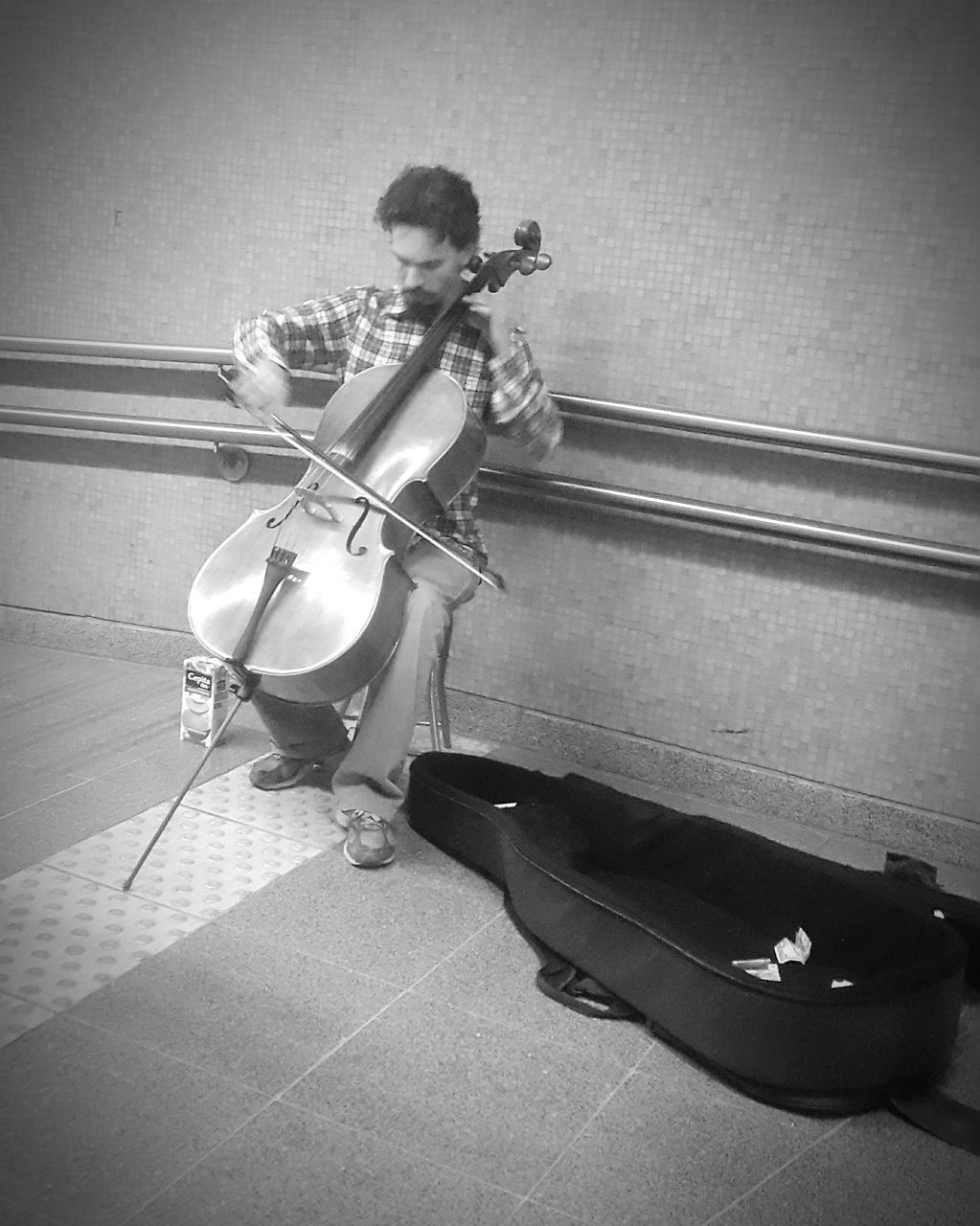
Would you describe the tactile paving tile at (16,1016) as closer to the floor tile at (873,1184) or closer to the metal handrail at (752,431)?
the floor tile at (873,1184)

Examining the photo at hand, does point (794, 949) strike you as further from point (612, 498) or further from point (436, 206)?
point (436, 206)

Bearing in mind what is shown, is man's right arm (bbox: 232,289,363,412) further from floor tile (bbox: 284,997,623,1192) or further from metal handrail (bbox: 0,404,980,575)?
floor tile (bbox: 284,997,623,1192)

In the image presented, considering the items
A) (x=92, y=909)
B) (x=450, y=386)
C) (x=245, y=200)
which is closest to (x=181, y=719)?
(x=92, y=909)

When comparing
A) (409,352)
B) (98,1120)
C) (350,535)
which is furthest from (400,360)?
(98,1120)

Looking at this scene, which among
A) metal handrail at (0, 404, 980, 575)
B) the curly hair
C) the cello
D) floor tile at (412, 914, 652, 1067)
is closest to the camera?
floor tile at (412, 914, 652, 1067)

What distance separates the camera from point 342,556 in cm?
208

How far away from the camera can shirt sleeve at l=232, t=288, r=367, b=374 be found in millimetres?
2438

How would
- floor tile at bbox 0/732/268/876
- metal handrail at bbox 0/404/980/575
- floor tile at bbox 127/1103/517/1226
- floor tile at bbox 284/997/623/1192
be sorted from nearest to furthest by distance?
floor tile at bbox 127/1103/517/1226
floor tile at bbox 284/997/623/1192
floor tile at bbox 0/732/268/876
metal handrail at bbox 0/404/980/575

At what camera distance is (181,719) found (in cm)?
274

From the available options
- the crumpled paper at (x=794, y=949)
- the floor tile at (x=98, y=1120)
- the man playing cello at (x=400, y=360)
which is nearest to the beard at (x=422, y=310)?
the man playing cello at (x=400, y=360)

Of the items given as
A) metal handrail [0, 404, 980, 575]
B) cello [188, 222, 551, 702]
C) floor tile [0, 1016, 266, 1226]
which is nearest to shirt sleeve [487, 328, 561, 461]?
cello [188, 222, 551, 702]

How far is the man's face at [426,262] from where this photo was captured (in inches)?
90.9

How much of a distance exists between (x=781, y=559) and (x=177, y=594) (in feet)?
4.94

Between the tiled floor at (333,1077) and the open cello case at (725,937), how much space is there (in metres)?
0.05
